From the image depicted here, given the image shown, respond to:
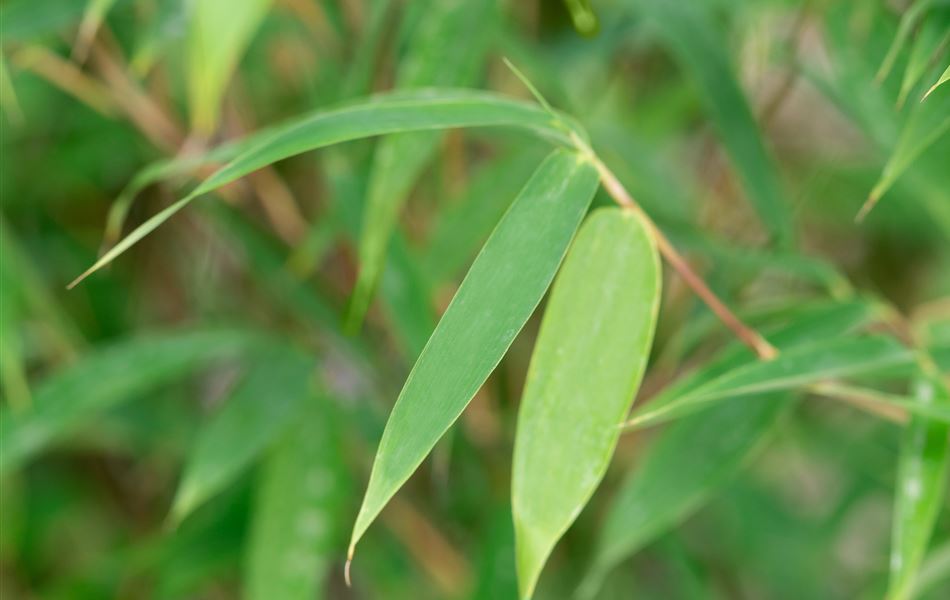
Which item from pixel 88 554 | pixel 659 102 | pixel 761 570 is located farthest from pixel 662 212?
pixel 88 554

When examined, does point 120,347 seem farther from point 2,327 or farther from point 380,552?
point 380,552

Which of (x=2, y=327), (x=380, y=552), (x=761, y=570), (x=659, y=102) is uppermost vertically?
(x=2, y=327)

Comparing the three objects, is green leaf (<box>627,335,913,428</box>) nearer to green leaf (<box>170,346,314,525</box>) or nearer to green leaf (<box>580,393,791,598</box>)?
green leaf (<box>580,393,791,598</box>)

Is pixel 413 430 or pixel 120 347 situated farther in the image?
pixel 120 347

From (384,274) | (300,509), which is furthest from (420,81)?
(300,509)

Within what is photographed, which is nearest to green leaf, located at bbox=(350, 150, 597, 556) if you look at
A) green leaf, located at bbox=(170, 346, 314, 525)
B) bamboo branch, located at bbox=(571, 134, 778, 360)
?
bamboo branch, located at bbox=(571, 134, 778, 360)

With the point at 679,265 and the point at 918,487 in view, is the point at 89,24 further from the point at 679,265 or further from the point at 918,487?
the point at 918,487

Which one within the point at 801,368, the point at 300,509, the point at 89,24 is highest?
the point at 89,24
